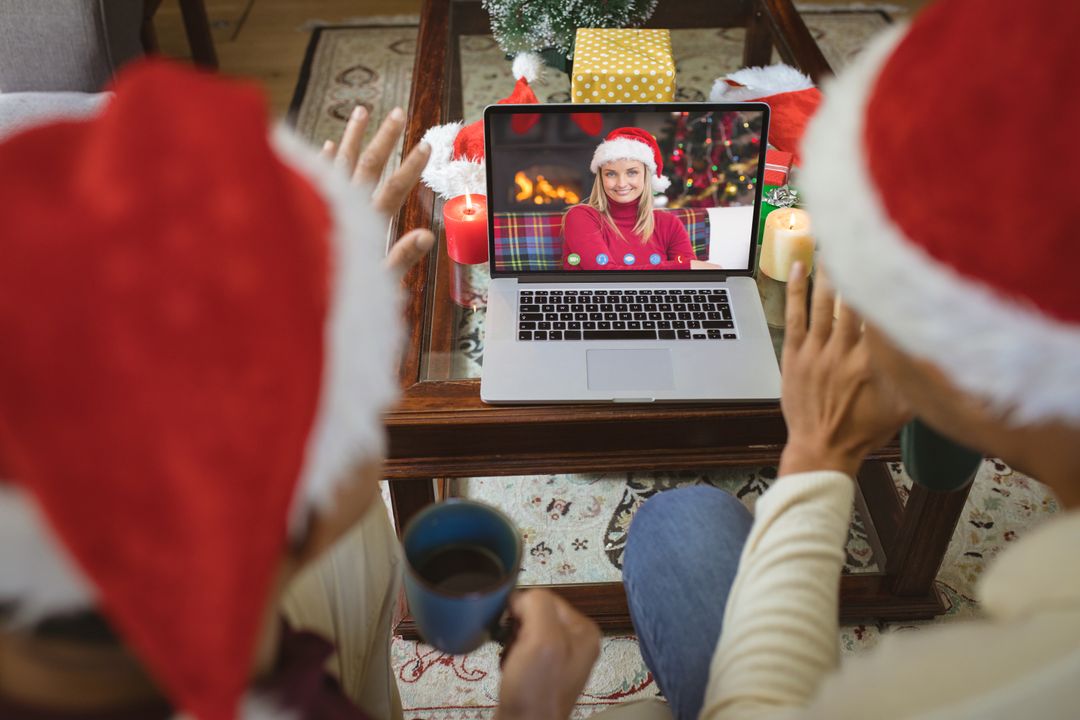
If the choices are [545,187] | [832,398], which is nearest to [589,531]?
[545,187]

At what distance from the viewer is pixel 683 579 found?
3.09 feet

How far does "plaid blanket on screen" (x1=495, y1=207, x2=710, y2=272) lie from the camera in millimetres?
1144

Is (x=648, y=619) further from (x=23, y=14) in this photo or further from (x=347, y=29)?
(x=347, y=29)

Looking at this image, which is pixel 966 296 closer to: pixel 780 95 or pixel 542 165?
pixel 542 165

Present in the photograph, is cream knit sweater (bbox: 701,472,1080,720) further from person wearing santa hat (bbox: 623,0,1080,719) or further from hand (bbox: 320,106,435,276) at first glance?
hand (bbox: 320,106,435,276)

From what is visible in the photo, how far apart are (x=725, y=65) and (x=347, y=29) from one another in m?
1.29

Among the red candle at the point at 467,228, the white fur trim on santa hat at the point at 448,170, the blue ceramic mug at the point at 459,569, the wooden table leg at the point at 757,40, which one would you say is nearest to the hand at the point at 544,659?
the blue ceramic mug at the point at 459,569

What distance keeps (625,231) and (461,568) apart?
597 millimetres

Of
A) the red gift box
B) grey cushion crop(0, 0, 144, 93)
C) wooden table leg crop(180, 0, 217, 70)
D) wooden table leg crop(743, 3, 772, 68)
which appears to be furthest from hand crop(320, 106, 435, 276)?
wooden table leg crop(180, 0, 217, 70)

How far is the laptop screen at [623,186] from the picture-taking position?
110 centimetres

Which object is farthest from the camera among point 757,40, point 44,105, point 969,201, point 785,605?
point 757,40

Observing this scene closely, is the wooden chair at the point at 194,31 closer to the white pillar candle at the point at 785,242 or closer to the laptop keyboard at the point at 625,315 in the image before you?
the laptop keyboard at the point at 625,315

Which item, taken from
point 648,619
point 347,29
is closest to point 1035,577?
point 648,619

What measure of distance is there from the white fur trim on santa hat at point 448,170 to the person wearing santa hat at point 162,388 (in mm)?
842
